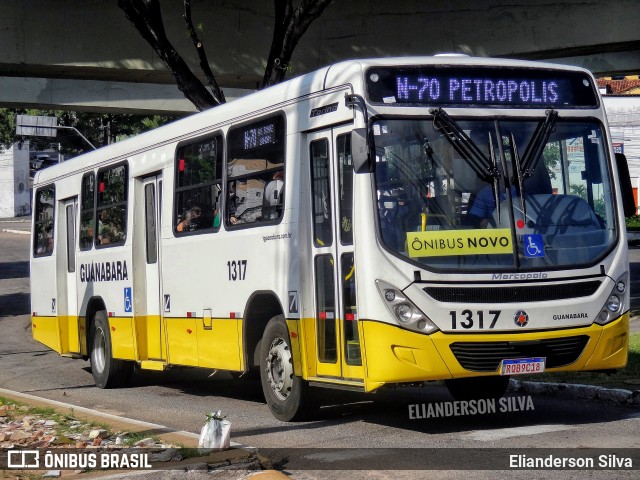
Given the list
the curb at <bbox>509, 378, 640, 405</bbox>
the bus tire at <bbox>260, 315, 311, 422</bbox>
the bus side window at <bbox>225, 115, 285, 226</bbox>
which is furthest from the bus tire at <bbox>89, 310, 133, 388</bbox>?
the curb at <bbox>509, 378, 640, 405</bbox>

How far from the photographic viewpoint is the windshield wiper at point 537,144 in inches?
387

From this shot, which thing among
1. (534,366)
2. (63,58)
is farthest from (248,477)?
(63,58)

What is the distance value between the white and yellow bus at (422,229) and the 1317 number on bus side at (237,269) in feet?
0.07

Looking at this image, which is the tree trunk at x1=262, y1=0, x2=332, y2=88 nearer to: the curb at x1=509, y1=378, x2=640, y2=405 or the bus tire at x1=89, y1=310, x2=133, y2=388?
the bus tire at x1=89, y1=310, x2=133, y2=388

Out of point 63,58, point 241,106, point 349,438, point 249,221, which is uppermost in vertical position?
point 63,58

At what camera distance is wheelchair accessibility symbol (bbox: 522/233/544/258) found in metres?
9.62

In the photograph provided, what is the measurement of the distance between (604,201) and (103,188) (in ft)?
27.1

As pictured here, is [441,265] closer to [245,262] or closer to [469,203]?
[469,203]

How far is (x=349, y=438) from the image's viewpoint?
9664 mm

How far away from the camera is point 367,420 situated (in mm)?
10867

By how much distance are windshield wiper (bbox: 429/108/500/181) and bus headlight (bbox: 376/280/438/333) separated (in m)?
1.28

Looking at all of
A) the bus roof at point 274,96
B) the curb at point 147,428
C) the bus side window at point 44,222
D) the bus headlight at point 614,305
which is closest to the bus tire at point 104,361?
the curb at point 147,428

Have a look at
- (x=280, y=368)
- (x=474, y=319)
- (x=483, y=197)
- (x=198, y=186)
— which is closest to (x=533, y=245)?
(x=483, y=197)

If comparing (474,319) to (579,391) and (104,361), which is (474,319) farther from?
(104,361)
